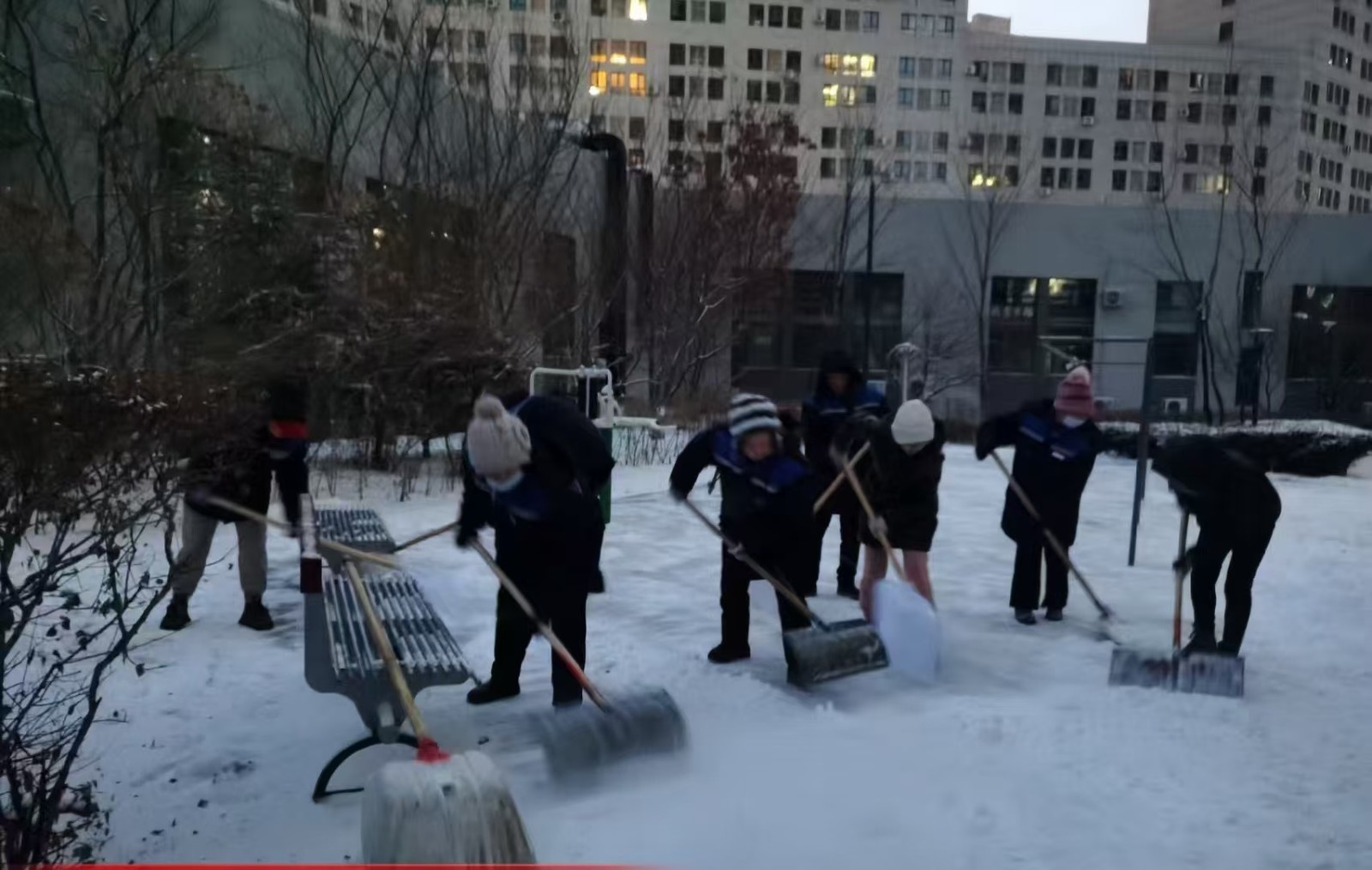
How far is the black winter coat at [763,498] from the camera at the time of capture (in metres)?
5.14

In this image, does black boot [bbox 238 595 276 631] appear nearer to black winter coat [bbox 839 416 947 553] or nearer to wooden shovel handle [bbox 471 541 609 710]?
wooden shovel handle [bbox 471 541 609 710]

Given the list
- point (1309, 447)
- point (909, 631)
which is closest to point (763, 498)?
point (909, 631)

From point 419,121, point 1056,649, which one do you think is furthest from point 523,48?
point 1056,649

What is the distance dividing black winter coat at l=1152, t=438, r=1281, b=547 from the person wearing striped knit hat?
74.7 inches

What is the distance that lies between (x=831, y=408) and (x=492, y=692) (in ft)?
10.3

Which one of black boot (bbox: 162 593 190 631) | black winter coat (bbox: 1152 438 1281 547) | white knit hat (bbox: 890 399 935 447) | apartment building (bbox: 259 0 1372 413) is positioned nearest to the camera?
black winter coat (bbox: 1152 438 1281 547)

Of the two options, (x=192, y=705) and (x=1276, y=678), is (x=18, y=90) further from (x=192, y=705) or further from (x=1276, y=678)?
(x=1276, y=678)

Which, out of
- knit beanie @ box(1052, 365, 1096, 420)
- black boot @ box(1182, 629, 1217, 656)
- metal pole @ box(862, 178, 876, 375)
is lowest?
black boot @ box(1182, 629, 1217, 656)

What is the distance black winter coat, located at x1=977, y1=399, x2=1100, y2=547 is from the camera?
6.15m

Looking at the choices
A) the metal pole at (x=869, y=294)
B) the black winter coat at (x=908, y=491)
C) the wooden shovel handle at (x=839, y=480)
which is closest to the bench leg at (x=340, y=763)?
the wooden shovel handle at (x=839, y=480)

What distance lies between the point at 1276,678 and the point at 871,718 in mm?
2422

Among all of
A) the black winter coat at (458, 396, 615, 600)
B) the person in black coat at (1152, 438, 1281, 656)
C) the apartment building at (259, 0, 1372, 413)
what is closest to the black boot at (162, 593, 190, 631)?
the black winter coat at (458, 396, 615, 600)

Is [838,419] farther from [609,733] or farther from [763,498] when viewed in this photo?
[609,733]

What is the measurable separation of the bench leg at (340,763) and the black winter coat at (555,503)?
909 millimetres
